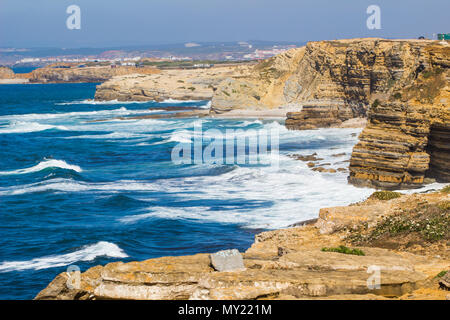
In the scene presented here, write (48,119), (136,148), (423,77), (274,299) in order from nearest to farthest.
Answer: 1. (274,299)
2. (423,77)
3. (136,148)
4. (48,119)

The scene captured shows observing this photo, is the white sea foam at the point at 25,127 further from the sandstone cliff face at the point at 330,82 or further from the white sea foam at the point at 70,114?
the sandstone cliff face at the point at 330,82

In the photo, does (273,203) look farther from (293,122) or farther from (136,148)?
(293,122)

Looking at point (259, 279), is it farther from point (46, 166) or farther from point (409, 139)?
point (46, 166)

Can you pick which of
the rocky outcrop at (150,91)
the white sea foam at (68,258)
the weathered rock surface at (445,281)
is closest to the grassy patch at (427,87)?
the white sea foam at (68,258)

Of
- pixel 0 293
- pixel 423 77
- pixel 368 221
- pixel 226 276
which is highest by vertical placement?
pixel 423 77

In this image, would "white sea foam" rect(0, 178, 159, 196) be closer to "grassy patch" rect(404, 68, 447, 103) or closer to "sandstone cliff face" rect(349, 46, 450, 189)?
"sandstone cliff face" rect(349, 46, 450, 189)

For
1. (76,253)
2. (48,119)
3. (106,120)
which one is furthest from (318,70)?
(76,253)

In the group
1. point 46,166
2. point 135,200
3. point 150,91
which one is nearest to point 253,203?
point 135,200
